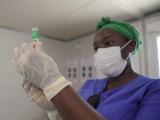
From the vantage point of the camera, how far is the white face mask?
3.10 feet

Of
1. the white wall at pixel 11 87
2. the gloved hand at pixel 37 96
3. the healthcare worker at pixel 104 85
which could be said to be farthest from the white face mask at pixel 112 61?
the white wall at pixel 11 87

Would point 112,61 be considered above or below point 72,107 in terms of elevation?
above

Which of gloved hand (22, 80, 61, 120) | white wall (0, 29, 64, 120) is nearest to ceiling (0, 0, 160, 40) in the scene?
white wall (0, 29, 64, 120)

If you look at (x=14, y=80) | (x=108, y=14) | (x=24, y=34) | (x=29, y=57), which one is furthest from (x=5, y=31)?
(x=29, y=57)

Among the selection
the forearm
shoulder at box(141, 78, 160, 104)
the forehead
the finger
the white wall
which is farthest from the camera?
the white wall

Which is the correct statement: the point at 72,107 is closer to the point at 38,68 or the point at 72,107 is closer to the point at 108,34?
the point at 38,68

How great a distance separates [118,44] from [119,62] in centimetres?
8

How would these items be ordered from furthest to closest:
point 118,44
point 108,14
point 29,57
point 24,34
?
point 24,34, point 108,14, point 118,44, point 29,57

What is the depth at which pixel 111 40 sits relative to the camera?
938mm

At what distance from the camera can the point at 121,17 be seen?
1745mm

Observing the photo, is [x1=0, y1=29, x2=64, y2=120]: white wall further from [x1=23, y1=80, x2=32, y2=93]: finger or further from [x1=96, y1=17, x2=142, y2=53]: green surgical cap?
[x1=23, y1=80, x2=32, y2=93]: finger

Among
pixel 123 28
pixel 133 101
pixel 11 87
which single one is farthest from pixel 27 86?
pixel 11 87

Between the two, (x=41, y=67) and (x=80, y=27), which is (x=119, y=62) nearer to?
(x=41, y=67)

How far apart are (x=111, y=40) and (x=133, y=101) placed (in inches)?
11.9
